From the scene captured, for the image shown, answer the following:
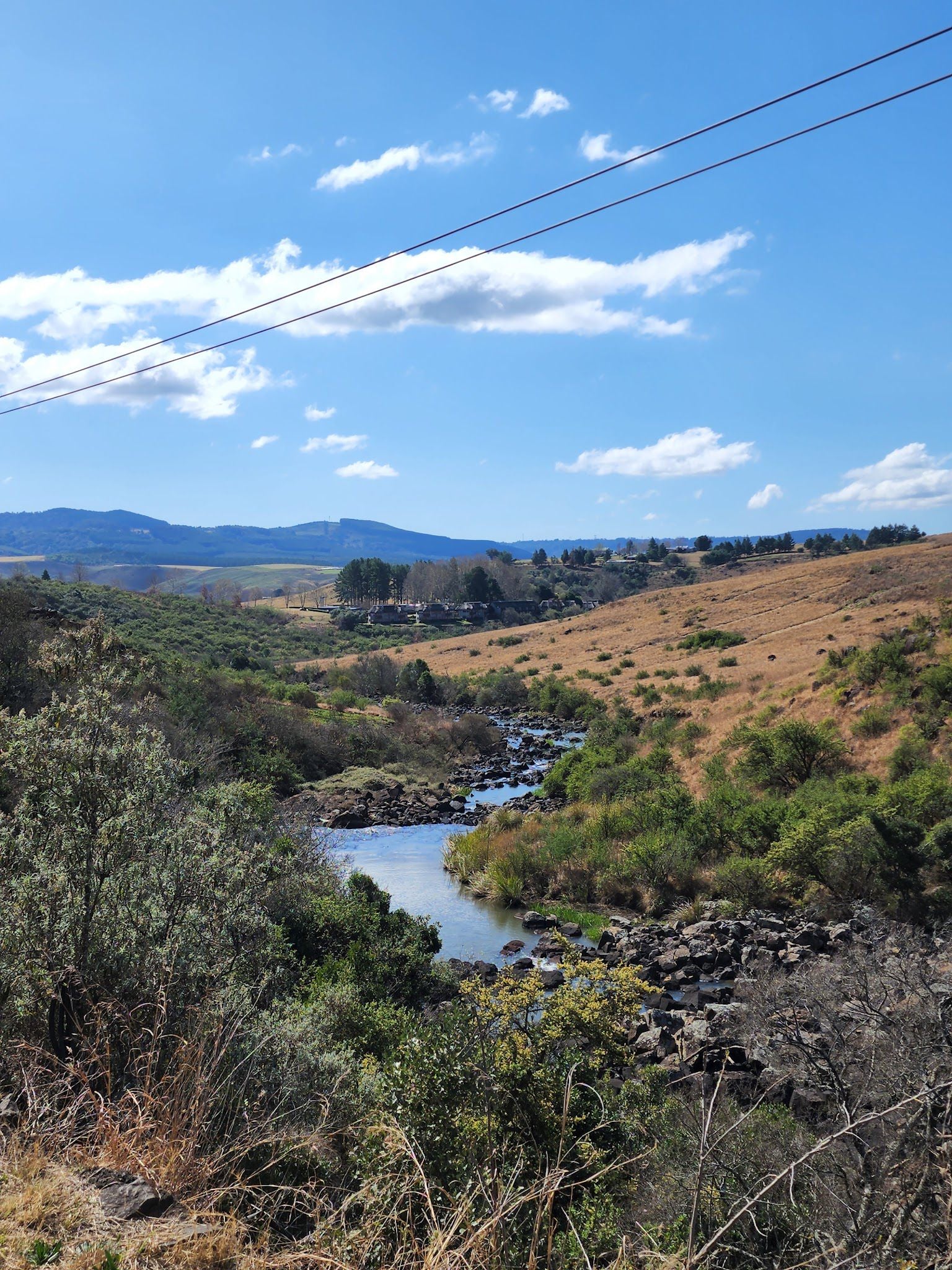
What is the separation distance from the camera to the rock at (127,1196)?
460 centimetres

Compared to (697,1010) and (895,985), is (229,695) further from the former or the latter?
(895,985)

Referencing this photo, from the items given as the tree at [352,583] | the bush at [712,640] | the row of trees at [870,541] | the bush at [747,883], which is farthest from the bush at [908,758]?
the tree at [352,583]

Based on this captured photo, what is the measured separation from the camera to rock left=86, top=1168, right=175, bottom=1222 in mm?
4598

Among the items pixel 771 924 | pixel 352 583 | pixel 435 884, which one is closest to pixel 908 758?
pixel 771 924

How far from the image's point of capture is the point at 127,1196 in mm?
4715

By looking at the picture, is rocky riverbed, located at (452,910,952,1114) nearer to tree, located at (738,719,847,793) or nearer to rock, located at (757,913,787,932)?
rock, located at (757,913,787,932)

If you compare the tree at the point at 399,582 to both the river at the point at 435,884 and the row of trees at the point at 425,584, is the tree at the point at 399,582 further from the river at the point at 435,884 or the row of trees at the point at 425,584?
the river at the point at 435,884

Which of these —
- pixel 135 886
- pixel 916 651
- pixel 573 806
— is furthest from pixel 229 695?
pixel 135 886

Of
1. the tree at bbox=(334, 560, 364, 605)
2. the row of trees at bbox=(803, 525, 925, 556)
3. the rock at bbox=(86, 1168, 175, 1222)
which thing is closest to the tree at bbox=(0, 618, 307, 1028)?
the rock at bbox=(86, 1168, 175, 1222)

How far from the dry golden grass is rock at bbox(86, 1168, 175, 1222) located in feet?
82.7

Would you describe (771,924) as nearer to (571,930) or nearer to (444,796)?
(571,930)

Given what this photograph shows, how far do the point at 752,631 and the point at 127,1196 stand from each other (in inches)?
2373

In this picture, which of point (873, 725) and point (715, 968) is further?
point (873, 725)

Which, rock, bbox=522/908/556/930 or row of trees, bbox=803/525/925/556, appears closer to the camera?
rock, bbox=522/908/556/930
